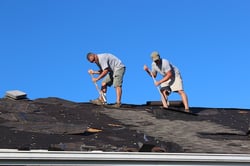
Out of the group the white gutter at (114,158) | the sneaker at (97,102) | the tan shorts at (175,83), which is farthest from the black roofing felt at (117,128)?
the tan shorts at (175,83)

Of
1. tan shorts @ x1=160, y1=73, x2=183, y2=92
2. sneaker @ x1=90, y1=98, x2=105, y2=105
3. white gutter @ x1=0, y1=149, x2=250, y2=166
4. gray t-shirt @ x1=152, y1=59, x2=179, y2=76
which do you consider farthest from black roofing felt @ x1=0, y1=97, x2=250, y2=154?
gray t-shirt @ x1=152, y1=59, x2=179, y2=76

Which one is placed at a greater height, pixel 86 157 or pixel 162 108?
pixel 162 108

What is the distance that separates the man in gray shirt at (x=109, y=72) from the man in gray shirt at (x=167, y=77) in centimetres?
64

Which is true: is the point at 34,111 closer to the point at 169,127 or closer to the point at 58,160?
the point at 169,127

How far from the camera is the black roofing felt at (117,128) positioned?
7.68 metres

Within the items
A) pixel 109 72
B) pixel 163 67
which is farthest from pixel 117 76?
pixel 163 67

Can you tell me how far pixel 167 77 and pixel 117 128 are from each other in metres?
2.84

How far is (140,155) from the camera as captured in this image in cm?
662

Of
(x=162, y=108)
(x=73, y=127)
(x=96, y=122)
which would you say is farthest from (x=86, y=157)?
(x=162, y=108)

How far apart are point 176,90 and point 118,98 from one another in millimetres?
1158

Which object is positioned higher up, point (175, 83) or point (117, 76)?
point (117, 76)

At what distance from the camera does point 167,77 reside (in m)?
11.8

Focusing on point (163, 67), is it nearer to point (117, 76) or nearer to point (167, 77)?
point (167, 77)

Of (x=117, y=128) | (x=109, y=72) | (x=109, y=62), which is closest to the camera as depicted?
(x=117, y=128)
